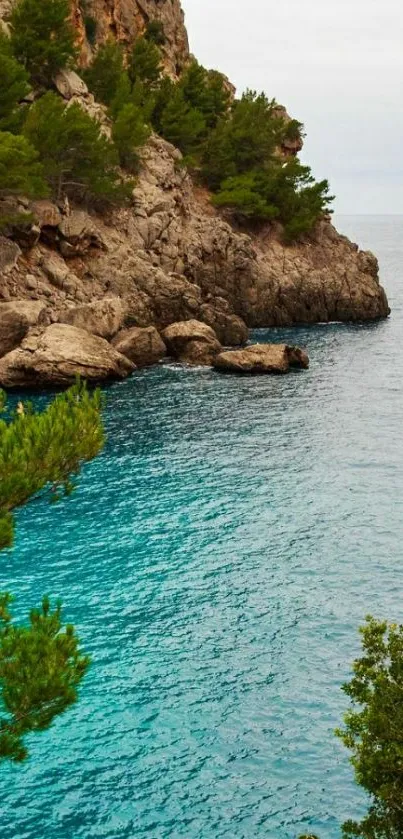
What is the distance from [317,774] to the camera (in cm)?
2069

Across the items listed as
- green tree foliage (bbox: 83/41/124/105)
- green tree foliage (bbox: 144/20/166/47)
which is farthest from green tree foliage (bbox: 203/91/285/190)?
green tree foliage (bbox: 144/20/166/47)

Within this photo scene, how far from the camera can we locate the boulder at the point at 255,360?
6588 cm

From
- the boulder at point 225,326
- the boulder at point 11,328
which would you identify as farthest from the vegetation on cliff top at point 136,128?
the boulder at point 225,326

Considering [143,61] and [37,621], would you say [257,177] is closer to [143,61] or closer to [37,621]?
[143,61]

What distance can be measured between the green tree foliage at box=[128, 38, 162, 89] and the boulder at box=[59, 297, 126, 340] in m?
44.8

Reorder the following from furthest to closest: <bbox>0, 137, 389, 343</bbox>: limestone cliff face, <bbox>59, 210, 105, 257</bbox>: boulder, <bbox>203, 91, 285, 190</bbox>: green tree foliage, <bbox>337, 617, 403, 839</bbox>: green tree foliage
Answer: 1. <bbox>203, 91, 285, 190</bbox>: green tree foliage
2. <bbox>59, 210, 105, 257</bbox>: boulder
3. <bbox>0, 137, 389, 343</bbox>: limestone cliff face
4. <bbox>337, 617, 403, 839</bbox>: green tree foliage

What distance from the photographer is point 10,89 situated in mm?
67500

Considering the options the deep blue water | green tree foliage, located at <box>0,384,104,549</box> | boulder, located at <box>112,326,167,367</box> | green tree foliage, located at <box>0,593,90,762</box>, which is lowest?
the deep blue water

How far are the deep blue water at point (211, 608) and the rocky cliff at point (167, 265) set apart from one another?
17350 millimetres

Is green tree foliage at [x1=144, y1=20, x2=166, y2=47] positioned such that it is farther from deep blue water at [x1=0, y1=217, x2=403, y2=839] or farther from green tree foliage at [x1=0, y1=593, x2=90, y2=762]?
green tree foliage at [x1=0, y1=593, x2=90, y2=762]

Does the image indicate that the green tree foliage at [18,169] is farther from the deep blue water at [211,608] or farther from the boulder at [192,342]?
the deep blue water at [211,608]

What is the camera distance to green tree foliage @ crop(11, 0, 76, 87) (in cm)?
7688

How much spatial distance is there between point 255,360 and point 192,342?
676cm

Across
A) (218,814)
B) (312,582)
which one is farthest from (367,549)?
(218,814)
